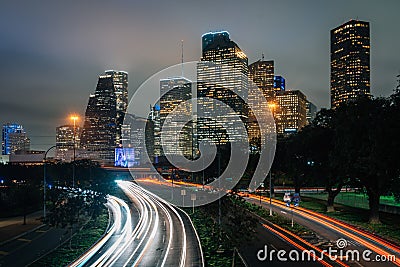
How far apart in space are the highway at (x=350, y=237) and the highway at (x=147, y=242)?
10015mm

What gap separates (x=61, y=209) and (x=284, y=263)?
54.8ft

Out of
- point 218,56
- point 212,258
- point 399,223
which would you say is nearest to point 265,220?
point 399,223

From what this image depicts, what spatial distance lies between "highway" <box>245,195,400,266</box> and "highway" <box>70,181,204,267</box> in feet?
32.9

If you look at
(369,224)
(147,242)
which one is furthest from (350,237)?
(147,242)

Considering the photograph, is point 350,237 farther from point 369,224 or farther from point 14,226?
point 14,226

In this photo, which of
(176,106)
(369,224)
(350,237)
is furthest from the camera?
(176,106)

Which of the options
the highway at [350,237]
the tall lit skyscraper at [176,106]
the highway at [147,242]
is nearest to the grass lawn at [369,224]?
the highway at [350,237]

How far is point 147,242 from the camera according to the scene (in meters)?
32.7

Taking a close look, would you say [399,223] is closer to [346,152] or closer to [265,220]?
[346,152]

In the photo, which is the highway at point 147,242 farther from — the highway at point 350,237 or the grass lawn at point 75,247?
the highway at point 350,237

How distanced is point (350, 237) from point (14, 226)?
32.6m

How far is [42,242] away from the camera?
34156 mm

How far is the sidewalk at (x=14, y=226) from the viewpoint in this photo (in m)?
37.8

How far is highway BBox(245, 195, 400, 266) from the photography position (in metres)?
24.8
